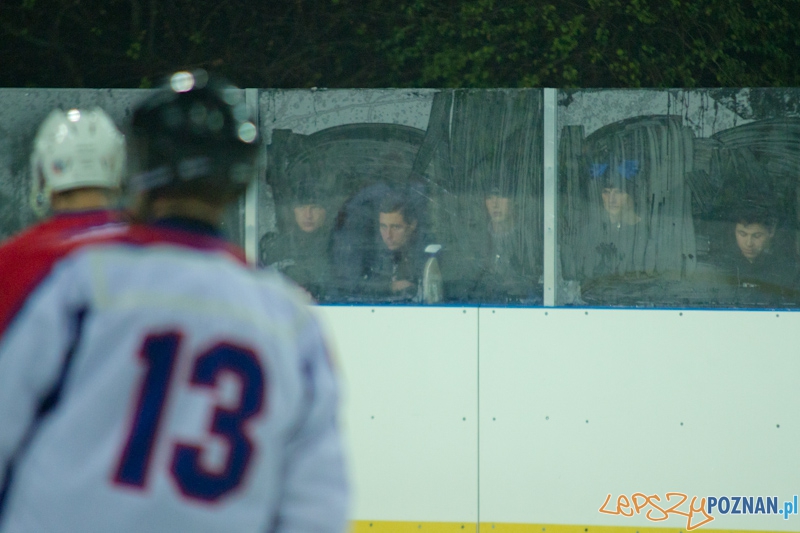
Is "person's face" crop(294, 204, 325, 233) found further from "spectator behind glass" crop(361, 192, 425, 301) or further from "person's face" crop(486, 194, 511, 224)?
"person's face" crop(486, 194, 511, 224)

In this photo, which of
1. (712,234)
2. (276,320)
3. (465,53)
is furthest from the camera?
(465,53)

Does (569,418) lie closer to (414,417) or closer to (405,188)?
(414,417)

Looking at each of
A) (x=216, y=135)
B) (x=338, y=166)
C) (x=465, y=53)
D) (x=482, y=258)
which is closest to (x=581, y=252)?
(x=482, y=258)

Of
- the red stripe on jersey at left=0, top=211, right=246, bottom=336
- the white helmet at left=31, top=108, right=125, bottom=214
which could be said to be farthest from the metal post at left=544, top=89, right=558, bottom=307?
the red stripe on jersey at left=0, top=211, right=246, bottom=336

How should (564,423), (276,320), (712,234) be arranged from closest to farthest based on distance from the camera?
(276,320) → (564,423) → (712,234)

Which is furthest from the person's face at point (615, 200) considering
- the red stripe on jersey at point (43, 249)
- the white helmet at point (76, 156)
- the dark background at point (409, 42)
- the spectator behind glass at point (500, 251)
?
the dark background at point (409, 42)

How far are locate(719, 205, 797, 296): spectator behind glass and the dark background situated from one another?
302cm

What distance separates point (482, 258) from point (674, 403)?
2.82 ft

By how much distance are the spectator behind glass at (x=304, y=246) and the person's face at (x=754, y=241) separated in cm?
154

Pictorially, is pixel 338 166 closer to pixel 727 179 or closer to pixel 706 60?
pixel 727 179

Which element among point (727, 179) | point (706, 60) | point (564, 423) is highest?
point (706, 60)

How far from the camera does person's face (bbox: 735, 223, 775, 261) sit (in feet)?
11.3

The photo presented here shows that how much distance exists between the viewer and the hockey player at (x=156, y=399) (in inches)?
Result: 37.6

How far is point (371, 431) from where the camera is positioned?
3225 mm
